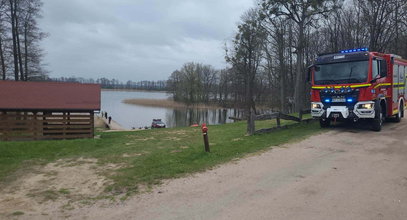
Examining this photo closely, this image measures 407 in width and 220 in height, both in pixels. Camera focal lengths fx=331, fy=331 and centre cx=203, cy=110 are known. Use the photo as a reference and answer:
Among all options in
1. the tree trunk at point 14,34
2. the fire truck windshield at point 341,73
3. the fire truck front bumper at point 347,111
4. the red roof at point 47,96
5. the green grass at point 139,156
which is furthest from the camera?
the tree trunk at point 14,34

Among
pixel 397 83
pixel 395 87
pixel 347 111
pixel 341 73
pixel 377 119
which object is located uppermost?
pixel 341 73

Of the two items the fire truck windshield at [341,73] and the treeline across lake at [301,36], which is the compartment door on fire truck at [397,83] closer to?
the fire truck windshield at [341,73]

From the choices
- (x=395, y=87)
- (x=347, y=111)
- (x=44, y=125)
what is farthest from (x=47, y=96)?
(x=395, y=87)

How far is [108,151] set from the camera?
10.8 m

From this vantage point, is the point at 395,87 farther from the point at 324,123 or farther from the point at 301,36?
the point at 301,36

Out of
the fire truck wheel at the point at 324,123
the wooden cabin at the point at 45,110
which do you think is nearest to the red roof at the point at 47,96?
the wooden cabin at the point at 45,110

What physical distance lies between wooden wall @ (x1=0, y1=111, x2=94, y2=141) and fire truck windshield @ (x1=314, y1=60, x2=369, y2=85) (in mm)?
10792

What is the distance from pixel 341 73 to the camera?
13367 millimetres

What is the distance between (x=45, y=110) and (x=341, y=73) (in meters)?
13.4

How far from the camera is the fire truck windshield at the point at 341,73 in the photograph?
12891mm

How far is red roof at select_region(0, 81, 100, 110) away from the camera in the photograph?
50.9ft

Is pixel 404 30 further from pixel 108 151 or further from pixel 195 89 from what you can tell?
pixel 195 89

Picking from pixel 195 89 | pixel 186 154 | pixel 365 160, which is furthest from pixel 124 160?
pixel 195 89

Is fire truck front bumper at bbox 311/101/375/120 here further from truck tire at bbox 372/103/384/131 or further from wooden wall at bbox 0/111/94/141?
wooden wall at bbox 0/111/94/141
